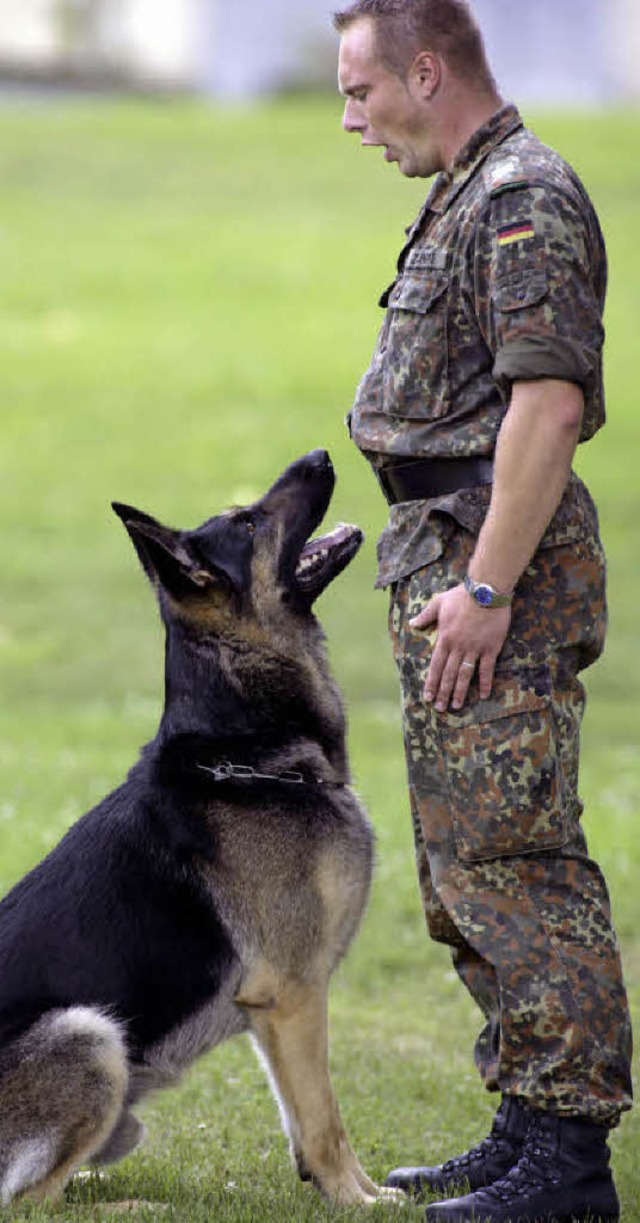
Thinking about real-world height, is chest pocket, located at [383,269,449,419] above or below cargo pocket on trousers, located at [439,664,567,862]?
above

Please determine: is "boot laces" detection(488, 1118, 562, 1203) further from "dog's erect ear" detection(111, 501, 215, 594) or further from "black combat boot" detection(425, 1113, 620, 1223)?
"dog's erect ear" detection(111, 501, 215, 594)

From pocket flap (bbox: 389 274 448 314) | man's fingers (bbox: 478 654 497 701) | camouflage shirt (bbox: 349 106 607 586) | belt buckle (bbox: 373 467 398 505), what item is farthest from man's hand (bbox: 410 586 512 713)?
pocket flap (bbox: 389 274 448 314)

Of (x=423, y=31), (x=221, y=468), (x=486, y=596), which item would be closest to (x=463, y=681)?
(x=486, y=596)

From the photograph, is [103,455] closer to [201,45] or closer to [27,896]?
[27,896]

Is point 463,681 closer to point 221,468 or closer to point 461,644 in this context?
point 461,644

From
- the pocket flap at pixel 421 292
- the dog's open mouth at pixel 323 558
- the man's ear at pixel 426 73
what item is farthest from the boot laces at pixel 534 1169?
the man's ear at pixel 426 73

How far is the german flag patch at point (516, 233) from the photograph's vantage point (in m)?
3.75

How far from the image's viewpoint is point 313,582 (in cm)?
463

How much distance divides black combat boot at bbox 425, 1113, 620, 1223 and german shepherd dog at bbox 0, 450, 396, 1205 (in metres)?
0.37

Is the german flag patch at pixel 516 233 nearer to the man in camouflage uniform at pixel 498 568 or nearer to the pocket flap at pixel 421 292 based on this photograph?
the man in camouflage uniform at pixel 498 568

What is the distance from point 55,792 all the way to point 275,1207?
5.29 meters

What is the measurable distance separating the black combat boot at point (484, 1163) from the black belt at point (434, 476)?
4.95ft

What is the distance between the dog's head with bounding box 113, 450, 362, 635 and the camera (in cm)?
442

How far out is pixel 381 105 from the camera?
3980 millimetres
